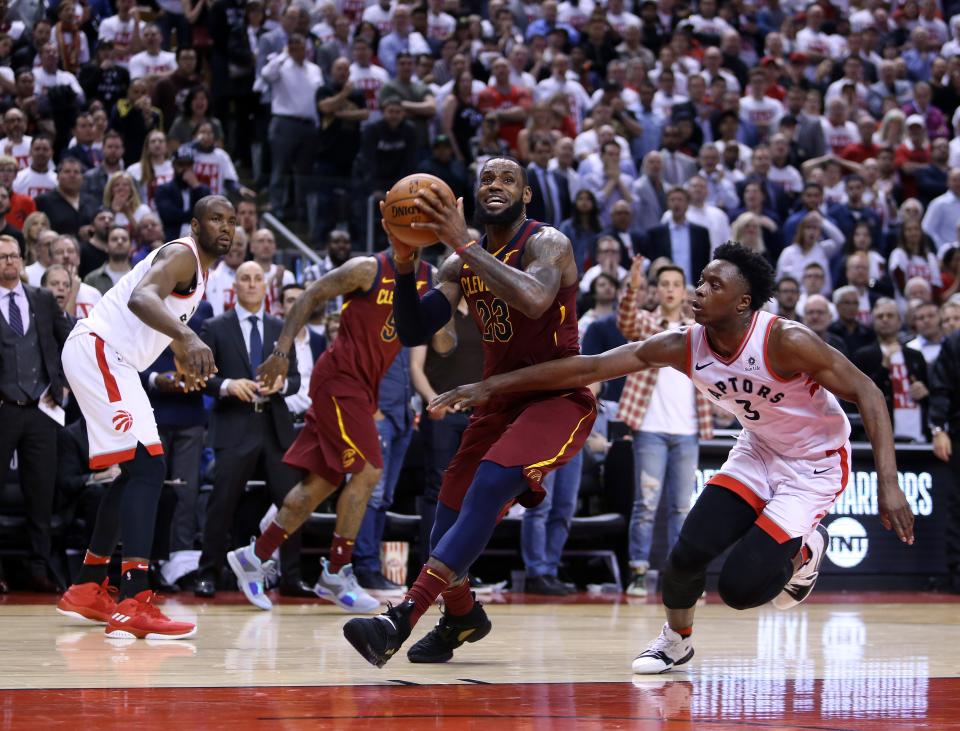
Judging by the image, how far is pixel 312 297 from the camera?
828cm

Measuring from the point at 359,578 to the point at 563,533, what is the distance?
1538 millimetres

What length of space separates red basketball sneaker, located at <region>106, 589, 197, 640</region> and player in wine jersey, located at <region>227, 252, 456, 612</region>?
1655 millimetres

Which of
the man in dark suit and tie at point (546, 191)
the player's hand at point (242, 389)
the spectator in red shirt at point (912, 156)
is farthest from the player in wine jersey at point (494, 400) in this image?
the spectator in red shirt at point (912, 156)

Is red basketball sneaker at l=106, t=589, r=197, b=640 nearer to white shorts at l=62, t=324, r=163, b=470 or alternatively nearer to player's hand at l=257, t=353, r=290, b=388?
white shorts at l=62, t=324, r=163, b=470

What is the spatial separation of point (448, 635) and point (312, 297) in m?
2.88

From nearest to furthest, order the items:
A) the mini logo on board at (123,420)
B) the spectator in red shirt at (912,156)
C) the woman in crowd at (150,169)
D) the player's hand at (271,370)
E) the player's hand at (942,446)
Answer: the mini logo on board at (123,420) < the player's hand at (271,370) < the player's hand at (942,446) < the woman in crowd at (150,169) < the spectator in red shirt at (912,156)

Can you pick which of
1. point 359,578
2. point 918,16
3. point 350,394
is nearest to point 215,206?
point 350,394

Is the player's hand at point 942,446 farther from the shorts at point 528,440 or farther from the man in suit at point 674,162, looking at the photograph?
the shorts at point 528,440

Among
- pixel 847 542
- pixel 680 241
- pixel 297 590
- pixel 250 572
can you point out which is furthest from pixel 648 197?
pixel 250 572

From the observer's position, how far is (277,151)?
1427 cm

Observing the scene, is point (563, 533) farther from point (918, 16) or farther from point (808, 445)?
point (918, 16)

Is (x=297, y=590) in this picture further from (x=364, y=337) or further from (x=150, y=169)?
(x=150, y=169)

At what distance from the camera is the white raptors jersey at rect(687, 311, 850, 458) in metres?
5.69

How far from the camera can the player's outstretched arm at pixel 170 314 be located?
6.23 m
